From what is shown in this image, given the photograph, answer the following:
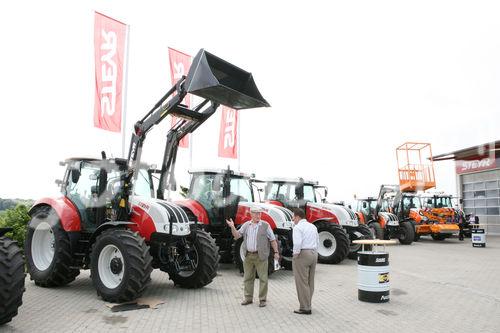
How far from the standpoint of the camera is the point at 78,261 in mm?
8078

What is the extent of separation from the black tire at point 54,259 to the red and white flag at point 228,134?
10.7 meters

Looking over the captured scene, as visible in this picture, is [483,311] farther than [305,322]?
Yes

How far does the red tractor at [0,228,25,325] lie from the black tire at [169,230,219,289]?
3.26m

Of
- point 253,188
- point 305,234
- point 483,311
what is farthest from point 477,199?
point 305,234

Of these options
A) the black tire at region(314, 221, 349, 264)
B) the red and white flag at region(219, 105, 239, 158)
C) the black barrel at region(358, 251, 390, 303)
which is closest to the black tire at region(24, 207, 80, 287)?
the black barrel at region(358, 251, 390, 303)

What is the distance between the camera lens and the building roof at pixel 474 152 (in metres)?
24.6

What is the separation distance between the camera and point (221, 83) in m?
7.64

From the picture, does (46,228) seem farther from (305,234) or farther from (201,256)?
(305,234)

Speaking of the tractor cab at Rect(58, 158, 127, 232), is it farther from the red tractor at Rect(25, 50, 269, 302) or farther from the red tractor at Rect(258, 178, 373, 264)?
the red tractor at Rect(258, 178, 373, 264)

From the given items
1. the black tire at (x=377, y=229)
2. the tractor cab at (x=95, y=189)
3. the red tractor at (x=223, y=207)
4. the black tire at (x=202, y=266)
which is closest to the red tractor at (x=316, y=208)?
the red tractor at (x=223, y=207)

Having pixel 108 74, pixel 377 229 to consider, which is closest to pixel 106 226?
pixel 108 74

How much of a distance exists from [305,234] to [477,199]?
25.2m

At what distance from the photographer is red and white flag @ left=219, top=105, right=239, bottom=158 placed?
18750 millimetres

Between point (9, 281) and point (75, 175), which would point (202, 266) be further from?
point (9, 281)
